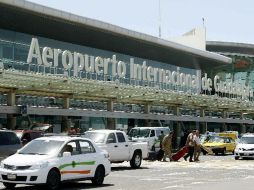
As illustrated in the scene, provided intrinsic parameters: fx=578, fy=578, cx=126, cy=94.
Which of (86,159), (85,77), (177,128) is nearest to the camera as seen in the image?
(86,159)

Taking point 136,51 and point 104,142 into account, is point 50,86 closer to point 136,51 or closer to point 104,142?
A: point 104,142

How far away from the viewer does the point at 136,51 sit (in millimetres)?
56062

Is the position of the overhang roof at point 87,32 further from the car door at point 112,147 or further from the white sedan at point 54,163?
the white sedan at point 54,163

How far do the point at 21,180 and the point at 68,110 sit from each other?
24192mm

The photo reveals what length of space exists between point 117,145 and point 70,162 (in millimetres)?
8323

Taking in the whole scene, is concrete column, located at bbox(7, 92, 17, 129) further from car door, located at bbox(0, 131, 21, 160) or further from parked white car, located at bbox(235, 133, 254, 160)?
parked white car, located at bbox(235, 133, 254, 160)

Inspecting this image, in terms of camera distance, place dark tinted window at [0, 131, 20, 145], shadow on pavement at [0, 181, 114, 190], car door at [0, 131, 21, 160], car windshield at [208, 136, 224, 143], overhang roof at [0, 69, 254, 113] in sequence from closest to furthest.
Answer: shadow on pavement at [0, 181, 114, 190] → car door at [0, 131, 21, 160] → dark tinted window at [0, 131, 20, 145] → overhang roof at [0, 69, 254, 113] → car windshield at [208, 136, 224, 143]

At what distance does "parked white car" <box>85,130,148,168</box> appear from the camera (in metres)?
24.1

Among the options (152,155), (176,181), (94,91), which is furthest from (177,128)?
(176,181)

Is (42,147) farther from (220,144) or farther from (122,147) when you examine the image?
(220,144)

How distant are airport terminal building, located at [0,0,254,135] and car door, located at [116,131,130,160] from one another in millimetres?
7566

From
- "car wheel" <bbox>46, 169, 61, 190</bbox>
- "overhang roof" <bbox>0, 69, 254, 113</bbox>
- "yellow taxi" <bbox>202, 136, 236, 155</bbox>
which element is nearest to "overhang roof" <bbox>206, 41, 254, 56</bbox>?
"overhang roof" <bbox>0, 69, 254, 113</bbox>

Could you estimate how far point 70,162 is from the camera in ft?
53.4

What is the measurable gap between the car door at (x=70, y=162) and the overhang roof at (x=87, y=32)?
73.1 ft
